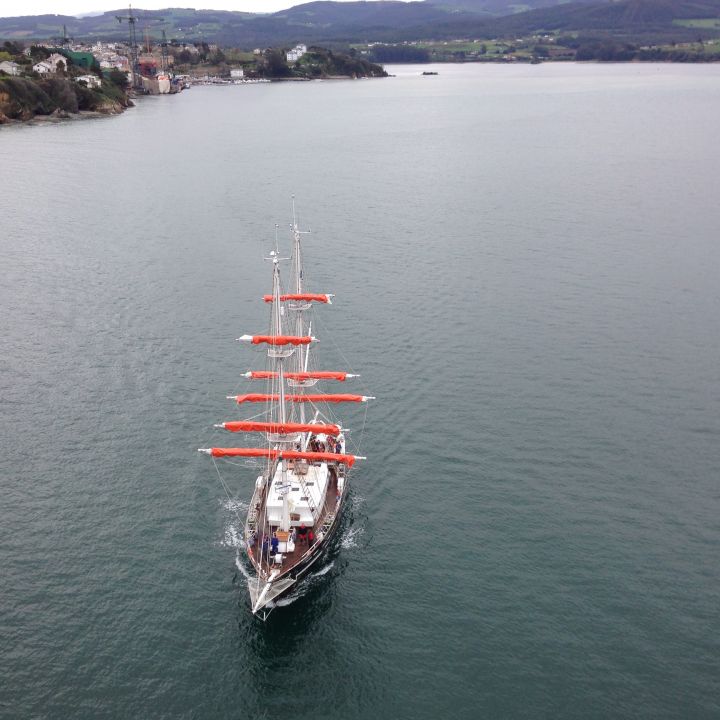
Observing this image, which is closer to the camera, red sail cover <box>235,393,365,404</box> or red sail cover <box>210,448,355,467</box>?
red sail cover <box>210,448,355,467</box>

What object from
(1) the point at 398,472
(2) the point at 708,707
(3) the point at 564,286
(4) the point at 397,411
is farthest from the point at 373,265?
(2) the point at 708,707

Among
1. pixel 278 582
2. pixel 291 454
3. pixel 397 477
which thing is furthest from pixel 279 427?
pixel 278 582

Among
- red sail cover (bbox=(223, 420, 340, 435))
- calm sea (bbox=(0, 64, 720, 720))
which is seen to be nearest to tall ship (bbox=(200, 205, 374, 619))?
red sail cover (bbox=(223, 420, 340, 435))

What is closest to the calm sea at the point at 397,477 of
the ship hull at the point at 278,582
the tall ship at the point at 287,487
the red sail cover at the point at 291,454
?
the ship hull at the point at 278,582

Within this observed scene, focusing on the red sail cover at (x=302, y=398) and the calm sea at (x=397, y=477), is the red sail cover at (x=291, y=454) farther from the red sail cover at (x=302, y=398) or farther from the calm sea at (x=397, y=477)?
the red sail cover at (x=302, y=398)

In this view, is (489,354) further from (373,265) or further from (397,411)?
(373,265)

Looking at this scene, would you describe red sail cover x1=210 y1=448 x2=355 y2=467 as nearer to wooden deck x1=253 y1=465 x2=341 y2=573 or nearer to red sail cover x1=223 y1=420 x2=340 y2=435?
red sail cover x1=223 y1=420 x2=340 y2=435

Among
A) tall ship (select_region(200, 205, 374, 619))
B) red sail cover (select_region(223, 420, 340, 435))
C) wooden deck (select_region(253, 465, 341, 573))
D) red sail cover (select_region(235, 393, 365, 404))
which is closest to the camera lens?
tall ship (select_region(200, 205, 374, 619))

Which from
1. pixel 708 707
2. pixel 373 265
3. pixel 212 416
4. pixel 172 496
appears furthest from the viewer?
pixel 373 265
